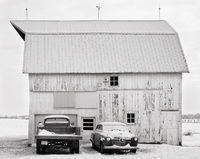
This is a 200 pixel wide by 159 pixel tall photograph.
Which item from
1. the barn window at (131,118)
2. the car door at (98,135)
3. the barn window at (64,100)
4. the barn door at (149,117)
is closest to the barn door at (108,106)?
the barn window at (131,118)

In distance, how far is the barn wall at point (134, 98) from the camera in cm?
3047

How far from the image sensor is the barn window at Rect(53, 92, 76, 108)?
30.4m

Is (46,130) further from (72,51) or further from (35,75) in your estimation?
(72,51)

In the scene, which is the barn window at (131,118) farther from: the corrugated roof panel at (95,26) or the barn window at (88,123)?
the corrugated roof panel at (95,26)

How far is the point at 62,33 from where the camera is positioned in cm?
3297

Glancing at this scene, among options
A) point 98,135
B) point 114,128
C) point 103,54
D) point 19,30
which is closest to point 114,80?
point 103,54

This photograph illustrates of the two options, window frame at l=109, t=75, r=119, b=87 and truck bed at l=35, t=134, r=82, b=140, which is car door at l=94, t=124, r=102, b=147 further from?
window frame at l=109, t=75, r=119, b=87

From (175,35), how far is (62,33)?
837 centimetres

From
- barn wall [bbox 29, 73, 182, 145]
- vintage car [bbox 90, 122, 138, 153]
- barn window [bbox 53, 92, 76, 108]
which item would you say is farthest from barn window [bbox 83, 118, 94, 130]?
vintage car [bbox 90, 122, 138, 153]

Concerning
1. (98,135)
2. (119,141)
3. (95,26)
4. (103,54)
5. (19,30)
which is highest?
(95,26)

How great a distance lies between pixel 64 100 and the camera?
30422 mm

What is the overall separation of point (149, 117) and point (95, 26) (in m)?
8.81

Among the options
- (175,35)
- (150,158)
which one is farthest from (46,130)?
(175,35)

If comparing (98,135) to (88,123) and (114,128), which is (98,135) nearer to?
(114,128)
